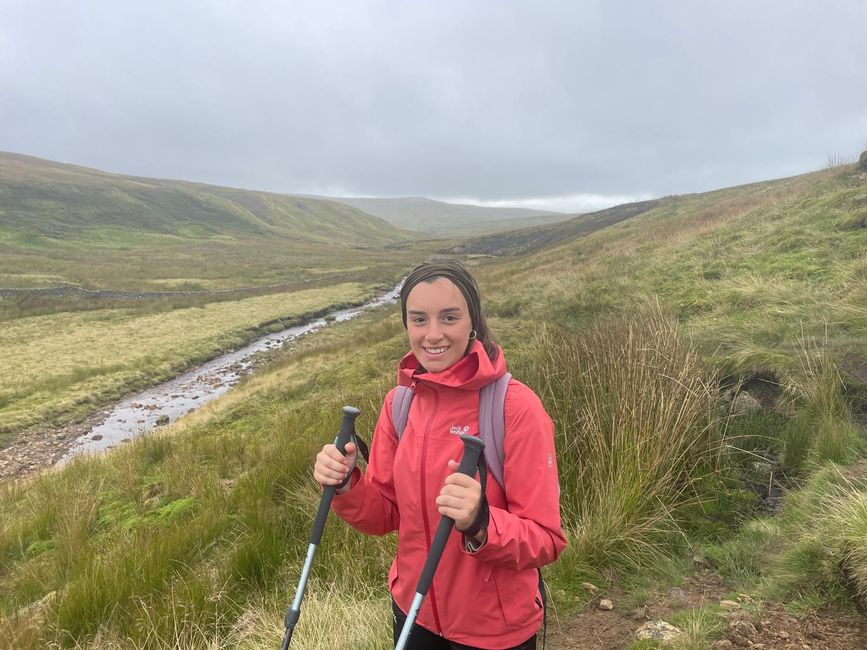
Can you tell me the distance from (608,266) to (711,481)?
12.1m

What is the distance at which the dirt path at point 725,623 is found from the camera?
7.73ft

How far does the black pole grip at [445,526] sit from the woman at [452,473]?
9 centimetres

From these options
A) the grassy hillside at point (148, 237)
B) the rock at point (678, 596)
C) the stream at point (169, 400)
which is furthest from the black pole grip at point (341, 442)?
the grassy hillside at point (148, 237)

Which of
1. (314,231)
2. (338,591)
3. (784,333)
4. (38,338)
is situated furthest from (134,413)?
(314,231)

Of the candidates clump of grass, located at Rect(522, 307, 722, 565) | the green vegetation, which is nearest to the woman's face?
clump of grass, located at Rect(522, 307, 722, 565)

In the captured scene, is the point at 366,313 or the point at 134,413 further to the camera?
the point at 366,313

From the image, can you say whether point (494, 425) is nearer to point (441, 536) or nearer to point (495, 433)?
point (495, 433)

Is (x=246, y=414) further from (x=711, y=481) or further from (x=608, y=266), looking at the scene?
(x=608, y=266)

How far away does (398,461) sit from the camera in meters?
2.05

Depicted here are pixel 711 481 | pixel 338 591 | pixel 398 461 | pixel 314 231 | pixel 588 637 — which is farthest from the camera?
pixel 314 231

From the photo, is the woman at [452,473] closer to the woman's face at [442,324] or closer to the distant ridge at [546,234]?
the woman's face at [442,324]

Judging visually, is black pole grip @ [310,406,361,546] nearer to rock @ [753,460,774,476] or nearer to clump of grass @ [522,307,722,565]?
clump of grass @ [522,307,722,565]

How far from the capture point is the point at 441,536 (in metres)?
1.62

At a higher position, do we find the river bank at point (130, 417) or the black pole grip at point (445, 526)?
the black pole grip at point (445, 526)
